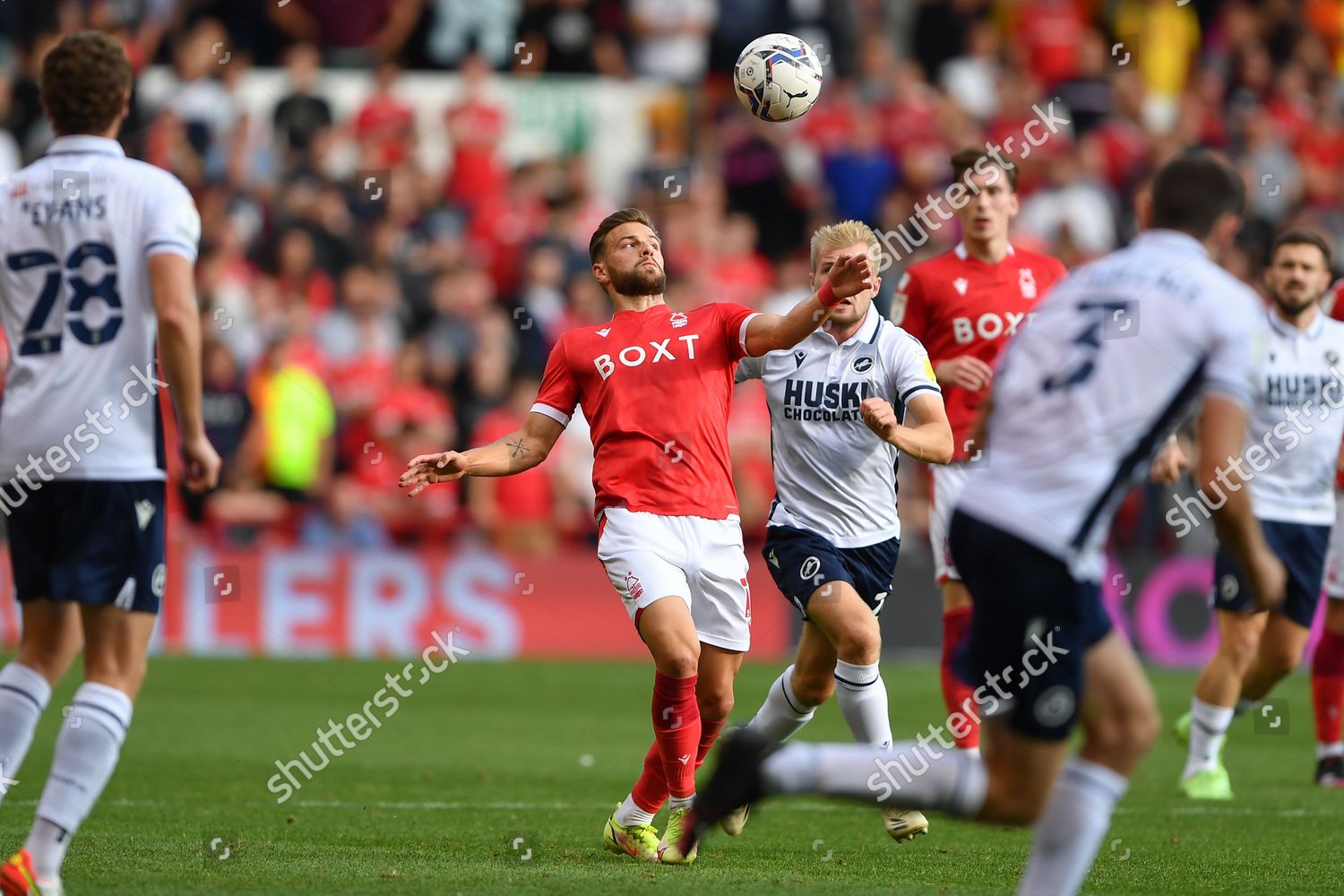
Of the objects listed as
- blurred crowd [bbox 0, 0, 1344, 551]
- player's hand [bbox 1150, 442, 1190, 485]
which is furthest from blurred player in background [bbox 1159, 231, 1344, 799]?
blurred crowd [bbox 0, 0, 1344, 551]

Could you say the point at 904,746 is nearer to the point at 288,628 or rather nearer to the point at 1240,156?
the point at 288,628

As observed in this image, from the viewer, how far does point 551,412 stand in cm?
794

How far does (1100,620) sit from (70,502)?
324 cm

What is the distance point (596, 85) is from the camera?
21281mm

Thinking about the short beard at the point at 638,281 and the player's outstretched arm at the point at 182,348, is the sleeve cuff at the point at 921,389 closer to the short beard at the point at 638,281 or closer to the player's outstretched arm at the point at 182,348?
the short beard at the point at 638,281

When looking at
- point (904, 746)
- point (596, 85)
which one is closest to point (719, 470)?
point (904, 746)

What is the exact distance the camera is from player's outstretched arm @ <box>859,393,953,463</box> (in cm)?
682

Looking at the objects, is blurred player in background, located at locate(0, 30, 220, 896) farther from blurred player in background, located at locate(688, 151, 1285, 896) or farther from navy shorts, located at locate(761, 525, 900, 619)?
navy shorts, located at locate(761, 525, 900, 619)

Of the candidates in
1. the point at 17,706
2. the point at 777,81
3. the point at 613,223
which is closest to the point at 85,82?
the point at 17,706

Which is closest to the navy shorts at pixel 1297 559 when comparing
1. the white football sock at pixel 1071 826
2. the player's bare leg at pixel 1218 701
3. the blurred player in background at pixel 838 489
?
the player's bare leg at pixel 1218 701

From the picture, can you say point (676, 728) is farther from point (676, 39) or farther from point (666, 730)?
point (676, 39)

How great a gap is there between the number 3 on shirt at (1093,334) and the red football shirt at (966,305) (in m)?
4.22

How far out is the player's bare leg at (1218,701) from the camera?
10.1 metres

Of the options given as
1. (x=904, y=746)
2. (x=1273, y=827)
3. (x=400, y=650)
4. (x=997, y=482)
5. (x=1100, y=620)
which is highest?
(x=997, y=482)
